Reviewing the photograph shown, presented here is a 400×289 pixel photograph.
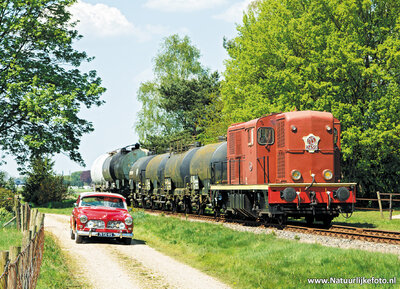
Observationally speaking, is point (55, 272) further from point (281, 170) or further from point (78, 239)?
point (281, 170)

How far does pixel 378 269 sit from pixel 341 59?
24824mm

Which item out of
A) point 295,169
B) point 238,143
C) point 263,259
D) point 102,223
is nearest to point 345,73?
point 238,143

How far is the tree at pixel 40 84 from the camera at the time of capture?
114 ft

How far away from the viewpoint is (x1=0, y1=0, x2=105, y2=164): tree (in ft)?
114

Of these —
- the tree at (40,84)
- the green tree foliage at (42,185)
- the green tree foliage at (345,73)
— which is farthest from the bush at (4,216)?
the green tree foliage at (42,185)

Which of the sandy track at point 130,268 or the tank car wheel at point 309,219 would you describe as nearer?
the sandy track at point 130,268

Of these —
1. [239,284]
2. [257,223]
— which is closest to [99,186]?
[257,223]

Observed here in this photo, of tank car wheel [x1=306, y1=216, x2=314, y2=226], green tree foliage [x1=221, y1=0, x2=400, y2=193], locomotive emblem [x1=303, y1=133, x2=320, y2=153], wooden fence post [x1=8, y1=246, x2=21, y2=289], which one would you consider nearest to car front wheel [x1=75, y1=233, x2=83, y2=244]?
locomotive emblem [x1=303, y1=133, x2=320, y2=153]

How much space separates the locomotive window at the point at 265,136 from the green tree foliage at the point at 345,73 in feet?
44.8

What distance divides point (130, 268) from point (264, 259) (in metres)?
3.27

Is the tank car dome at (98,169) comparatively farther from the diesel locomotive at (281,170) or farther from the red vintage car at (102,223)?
the red vintage car at (102,223)

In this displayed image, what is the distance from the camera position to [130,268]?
13.7 meters

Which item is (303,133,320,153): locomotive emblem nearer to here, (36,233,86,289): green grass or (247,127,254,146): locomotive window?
(247,127,254,146): locomotive window

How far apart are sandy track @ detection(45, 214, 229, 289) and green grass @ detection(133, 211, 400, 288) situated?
61 cm
